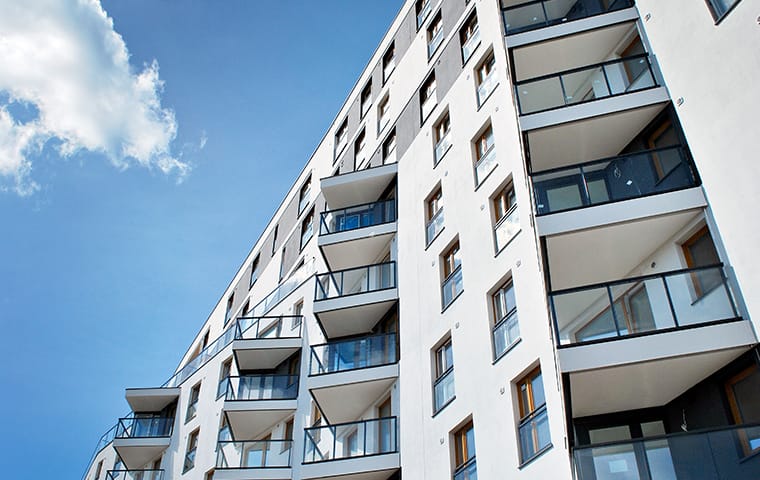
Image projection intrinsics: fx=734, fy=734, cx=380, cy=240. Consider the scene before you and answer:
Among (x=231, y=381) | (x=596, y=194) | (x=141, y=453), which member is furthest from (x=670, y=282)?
(x=141, y=453)

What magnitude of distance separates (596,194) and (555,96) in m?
2.81

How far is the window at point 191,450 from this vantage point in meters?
25.0

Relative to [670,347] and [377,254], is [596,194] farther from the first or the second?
[377,254]

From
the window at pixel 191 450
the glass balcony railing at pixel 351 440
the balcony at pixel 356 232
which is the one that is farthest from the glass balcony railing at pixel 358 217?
the window at pixel 191 450

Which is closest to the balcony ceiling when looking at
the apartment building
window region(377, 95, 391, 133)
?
the apartment building

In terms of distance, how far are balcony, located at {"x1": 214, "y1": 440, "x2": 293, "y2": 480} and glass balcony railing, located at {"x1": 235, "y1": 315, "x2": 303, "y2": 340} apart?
3.68 metres

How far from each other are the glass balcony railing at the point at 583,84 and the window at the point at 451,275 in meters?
3.82

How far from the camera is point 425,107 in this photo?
2123 cm

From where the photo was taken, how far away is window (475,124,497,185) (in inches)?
627

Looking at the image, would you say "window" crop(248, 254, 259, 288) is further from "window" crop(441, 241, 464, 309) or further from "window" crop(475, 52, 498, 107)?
"window" crop(475, 52, 498, 107)

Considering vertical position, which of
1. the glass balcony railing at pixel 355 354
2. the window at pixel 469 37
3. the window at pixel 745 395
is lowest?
the window at pixel 745 395

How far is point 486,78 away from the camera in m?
17.7

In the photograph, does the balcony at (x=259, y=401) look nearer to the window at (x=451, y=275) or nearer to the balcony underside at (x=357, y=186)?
the balcony underside at (x=357, y=186)

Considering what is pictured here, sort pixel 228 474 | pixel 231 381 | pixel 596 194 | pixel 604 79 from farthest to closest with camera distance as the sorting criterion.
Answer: pixel 231 381, pixel 228 474, pixel 604 79, pixel 596 194
